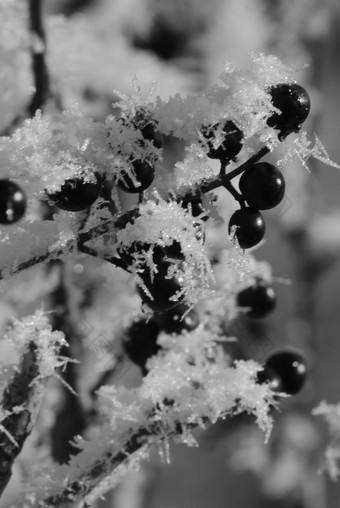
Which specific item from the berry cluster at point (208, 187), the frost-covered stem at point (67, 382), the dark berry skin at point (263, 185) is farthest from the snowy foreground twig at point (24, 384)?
the frost-covered stem at point (67, 382)

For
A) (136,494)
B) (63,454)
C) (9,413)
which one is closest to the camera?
(9,413)

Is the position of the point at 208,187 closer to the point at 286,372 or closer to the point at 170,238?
the point at 170,238

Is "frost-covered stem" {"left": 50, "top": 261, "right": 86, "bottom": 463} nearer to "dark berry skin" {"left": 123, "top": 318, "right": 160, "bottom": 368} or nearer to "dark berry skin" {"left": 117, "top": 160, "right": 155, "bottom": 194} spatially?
"dark berry skin" {"left": 123, "top": 318, "right": 160, "bottom": 368}

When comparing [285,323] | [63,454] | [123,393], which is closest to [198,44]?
[285,323]

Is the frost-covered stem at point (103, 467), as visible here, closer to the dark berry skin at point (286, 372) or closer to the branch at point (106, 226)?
the dark berry skin at point (286, 372)

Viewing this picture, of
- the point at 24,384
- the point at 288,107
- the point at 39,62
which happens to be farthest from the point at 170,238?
the point at 39,62

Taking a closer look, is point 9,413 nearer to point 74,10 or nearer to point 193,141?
point 193,141
